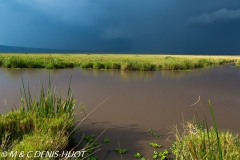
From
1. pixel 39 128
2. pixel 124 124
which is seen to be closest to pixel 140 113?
pixel 124 124

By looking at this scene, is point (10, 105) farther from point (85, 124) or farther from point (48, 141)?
point (48, 141)

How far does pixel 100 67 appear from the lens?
56.2 ft

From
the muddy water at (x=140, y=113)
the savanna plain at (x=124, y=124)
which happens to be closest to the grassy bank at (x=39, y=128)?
the savanna plain at (x=124, y=124)

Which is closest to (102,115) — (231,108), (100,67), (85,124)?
(85,124)

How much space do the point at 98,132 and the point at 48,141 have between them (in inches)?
62.0

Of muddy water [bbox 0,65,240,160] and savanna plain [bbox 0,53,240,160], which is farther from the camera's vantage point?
muddy water [bbox 0,65,240,160]

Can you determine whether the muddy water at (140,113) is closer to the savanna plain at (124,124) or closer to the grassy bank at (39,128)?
the savanna plain at (124,124)

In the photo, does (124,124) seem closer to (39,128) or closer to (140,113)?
(140,113)

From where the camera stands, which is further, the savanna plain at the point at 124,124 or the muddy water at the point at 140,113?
the muddy water at the point at 140,113

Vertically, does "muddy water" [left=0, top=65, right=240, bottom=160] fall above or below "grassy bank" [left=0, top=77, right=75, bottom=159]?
below

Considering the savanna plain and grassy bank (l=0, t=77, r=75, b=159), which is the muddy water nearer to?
the savanna plain

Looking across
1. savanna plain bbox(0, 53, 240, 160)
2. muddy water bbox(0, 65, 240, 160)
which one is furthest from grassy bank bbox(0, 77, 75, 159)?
muddy water bbox(0, 65, 240, 160)

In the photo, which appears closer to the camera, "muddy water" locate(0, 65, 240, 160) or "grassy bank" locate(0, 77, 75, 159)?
"grassy bank" locate(0, 77, 75, 159)

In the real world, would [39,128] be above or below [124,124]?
above
